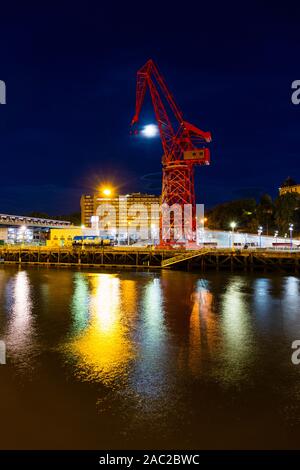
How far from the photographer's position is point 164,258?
138 ft

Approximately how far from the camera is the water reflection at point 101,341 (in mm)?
10789

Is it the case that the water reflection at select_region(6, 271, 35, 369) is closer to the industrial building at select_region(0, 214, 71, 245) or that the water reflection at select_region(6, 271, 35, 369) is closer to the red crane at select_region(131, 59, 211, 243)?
the red crane at select_region(131, 59, 211, 243)

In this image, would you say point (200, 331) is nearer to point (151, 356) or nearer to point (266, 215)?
point (151, 356)

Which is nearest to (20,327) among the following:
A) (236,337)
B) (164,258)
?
(236,337)

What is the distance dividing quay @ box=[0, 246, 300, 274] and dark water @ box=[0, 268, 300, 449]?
16670 mm

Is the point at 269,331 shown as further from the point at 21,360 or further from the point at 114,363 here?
the point at 21,360

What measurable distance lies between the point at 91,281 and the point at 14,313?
12.8 metres

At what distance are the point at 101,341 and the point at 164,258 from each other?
28.5m

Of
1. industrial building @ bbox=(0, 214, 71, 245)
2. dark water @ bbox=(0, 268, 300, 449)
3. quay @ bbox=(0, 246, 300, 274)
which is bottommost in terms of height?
dark water @ bbox=(0, 268, 300, 449)

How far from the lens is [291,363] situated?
11.7 meters

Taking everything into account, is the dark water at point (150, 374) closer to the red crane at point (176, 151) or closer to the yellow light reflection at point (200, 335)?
the yellow light reflection at point (200, 335)

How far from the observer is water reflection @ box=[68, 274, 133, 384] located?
10.8 meters

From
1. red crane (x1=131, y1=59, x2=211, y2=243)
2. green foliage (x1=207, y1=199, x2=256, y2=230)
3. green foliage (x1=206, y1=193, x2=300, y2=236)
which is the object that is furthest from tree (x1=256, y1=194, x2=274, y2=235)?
red crane (x1=131, y1=59, x2=211, y2=243)

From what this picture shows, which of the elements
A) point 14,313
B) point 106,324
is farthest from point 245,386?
point 14,313
